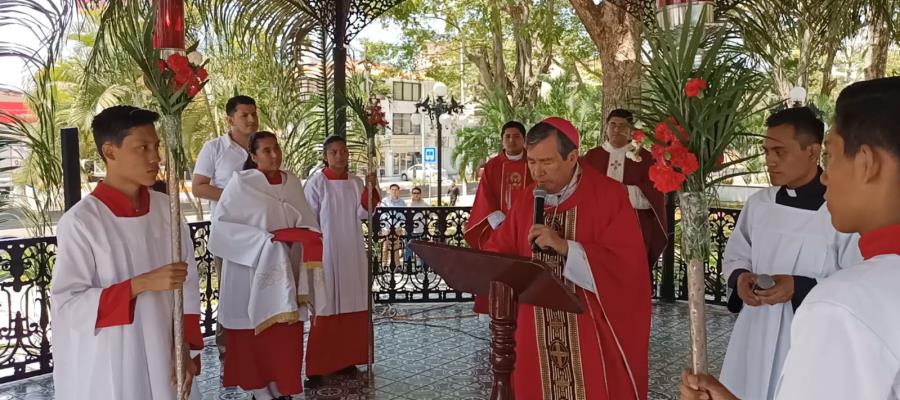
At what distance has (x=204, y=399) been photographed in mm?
5285

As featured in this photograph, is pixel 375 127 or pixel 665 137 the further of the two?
pixel 375 127

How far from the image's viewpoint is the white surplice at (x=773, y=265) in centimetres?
311

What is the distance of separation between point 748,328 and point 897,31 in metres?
6.95

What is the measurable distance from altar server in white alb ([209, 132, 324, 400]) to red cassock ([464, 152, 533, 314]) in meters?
1.63

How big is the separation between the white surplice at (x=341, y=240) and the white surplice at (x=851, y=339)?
4.78m

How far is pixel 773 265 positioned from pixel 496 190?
3.27 metres

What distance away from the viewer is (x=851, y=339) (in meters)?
1.23

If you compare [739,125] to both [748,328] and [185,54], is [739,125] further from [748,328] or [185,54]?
[185,54]

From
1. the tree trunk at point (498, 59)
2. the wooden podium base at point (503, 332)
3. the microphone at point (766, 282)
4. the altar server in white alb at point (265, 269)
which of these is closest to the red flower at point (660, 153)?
the wooden podium base at point (503, 332)

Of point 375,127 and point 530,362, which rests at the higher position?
point 375,127

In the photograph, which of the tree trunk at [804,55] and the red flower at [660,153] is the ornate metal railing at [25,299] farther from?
the tree trunk at [804,55]

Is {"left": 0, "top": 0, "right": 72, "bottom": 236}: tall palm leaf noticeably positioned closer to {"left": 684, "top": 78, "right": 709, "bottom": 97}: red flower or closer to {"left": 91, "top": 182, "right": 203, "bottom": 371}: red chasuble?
{"left": 91, "top": 182, "right": 203, "bottom": 371}: red chasuble

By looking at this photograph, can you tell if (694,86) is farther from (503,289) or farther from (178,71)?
(178,71)

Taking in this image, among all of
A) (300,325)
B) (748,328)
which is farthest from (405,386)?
(748,328)
